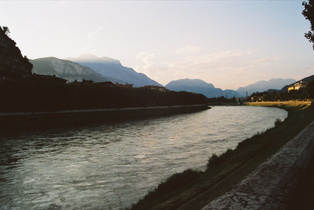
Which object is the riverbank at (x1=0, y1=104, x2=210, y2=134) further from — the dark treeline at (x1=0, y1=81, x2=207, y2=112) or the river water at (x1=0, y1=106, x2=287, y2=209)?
the river water at (x1=0, y1=106, x2=287, y2=209)

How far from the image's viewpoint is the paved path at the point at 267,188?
225 inches

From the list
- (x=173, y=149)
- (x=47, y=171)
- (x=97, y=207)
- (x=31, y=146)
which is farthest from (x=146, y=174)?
(x=31, y=146)

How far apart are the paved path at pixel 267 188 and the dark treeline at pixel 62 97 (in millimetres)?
60479

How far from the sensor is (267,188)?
263 inches

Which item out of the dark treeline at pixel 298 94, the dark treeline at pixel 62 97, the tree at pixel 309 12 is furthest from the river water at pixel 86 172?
the dark treeline at pixel 298 94

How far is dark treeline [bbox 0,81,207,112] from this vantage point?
2264 inches

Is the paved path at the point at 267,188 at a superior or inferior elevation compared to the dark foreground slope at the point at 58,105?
inferior

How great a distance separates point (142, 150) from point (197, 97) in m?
152

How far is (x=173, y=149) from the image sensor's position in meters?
24.6

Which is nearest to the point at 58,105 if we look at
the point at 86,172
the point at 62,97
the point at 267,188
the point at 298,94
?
the point at 62,97

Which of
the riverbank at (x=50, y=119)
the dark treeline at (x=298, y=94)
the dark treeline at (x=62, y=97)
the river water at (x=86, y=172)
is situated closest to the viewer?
the river water at (x=86, y=172)

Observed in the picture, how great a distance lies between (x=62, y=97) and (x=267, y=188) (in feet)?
224

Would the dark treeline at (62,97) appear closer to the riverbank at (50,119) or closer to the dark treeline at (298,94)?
the riverbank at (50,119)

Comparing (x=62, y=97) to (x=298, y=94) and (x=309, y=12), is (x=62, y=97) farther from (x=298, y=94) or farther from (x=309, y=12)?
(x=298, y=94)
